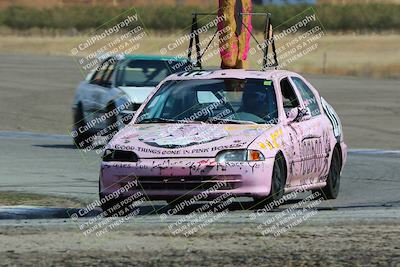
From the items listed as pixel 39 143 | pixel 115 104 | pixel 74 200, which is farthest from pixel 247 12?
pixel 74 200

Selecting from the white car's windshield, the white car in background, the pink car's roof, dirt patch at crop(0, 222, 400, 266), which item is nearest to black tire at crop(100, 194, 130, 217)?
dirt patch at crop(0, 222, 400, 266)

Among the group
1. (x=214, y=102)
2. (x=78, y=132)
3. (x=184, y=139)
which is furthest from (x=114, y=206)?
(x=78, y=132)

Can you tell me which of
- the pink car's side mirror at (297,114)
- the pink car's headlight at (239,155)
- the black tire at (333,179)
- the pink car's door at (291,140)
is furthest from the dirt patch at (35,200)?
the black tire at (333,179)

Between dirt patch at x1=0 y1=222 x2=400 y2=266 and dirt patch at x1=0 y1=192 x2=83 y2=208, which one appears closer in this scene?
dirt patch at x1=0 y1=222 x2=400 y2=266

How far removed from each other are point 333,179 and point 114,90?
329 inches

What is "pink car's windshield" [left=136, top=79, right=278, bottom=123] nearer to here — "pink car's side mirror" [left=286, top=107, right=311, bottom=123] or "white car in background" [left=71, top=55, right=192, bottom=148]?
"pink car's side mirror" [left=286, top=107, right=311, bottom=123]

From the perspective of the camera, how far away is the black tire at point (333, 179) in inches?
600

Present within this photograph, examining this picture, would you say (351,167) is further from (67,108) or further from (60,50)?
(60,50)

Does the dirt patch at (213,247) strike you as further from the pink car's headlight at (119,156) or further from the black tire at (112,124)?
the black tire at (112,124)

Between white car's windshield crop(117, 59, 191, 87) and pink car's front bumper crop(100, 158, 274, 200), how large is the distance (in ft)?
33.0

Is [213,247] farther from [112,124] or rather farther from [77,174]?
[112,124]

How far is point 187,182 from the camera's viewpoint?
1297 cm

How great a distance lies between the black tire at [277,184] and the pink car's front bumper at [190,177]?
Result: 14 cm

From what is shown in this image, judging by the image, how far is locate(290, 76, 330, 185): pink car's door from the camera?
14.4m
